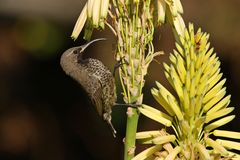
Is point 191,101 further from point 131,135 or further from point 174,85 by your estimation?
point 131,135

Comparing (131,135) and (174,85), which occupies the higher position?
(174,85)

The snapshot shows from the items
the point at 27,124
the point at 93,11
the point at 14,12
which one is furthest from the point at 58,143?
the point at 93,11

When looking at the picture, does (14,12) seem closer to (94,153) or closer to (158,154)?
(94,153)

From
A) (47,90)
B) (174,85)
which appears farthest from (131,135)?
(47,90)

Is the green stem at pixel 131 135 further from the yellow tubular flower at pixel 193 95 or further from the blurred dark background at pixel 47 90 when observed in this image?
the blurred dark background at pixel 47 90

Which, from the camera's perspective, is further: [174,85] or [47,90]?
[47,90]

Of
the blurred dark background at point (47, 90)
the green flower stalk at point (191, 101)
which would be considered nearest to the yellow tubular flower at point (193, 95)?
the green flower stalk at point (191, 101)
